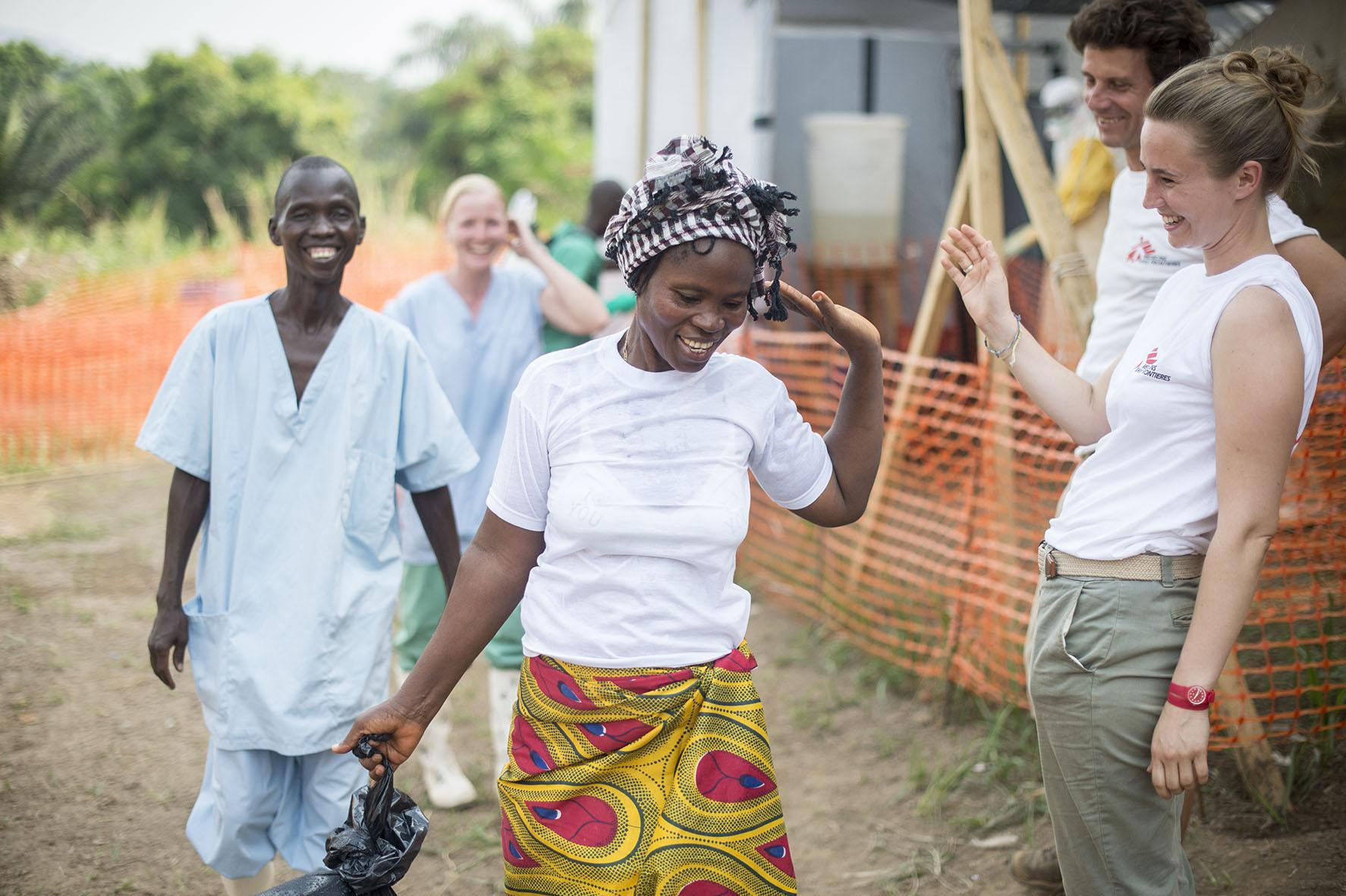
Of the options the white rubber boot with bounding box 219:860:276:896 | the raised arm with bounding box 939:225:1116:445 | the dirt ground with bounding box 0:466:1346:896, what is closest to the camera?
the raised arm with bounding box 939:225:1116:445

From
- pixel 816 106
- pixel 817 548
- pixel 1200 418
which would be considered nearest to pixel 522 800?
pixel 1200 418

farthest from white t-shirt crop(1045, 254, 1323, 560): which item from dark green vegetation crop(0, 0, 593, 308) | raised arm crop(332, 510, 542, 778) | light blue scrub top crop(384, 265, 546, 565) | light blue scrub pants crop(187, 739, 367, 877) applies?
dark green vegetation crop(0, 0, 593, 308)

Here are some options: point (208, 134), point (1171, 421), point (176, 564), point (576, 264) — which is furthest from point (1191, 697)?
point (208, 134)

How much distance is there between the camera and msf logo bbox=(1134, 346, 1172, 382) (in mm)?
2070

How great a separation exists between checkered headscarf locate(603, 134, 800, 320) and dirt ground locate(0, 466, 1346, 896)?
2328mm

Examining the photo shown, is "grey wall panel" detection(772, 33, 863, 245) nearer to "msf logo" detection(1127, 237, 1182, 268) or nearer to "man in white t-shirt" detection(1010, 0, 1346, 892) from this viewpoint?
"man in white t-shirt" detection(1010, 0, 1346, 892)

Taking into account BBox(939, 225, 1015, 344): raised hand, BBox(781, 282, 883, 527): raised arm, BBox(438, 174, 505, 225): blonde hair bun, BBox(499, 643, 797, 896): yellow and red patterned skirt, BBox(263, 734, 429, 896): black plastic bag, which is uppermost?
BBox(438, 174, 505, 225): blonde hair bun

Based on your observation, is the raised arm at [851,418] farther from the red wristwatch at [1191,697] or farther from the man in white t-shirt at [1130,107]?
the man in white t-shirt at [1130,107]

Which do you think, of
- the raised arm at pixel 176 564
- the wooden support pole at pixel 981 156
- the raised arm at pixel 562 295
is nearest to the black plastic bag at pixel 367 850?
the raised arm at pixel 176 564

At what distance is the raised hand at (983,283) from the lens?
2.43 meters

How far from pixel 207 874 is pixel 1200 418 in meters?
3.24

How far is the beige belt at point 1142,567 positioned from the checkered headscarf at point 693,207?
818 mm

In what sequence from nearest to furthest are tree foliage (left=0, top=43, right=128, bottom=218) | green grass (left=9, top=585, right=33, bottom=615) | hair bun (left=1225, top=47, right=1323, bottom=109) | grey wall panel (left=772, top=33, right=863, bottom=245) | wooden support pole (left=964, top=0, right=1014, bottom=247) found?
hair bun (left=1225, top=47, right=1323, bottom=109), wooden support pole (left=964, top=0, right=1014, bottom=247), green grass (left=9, top=585, right=33, bottom=615), grey wall panel (left=772, top=33, right=863, bottom=245), tree foliage (left=0, top=43, right=128, bottom=218)

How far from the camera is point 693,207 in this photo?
6.37ft
